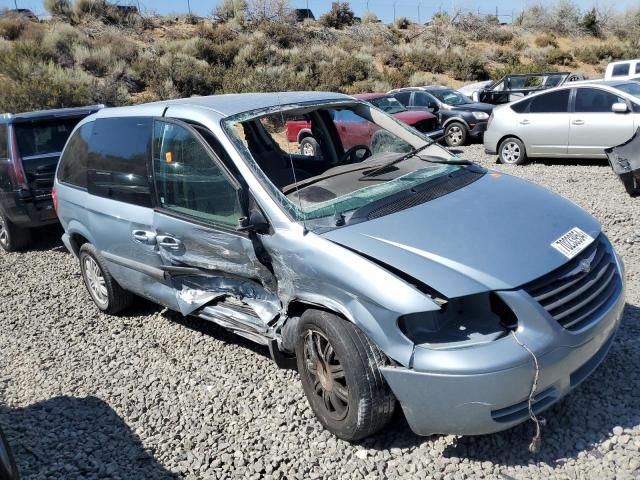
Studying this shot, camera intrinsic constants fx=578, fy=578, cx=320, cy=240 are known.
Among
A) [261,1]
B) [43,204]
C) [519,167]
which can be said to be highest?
[261,1]

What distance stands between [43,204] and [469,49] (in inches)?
1456

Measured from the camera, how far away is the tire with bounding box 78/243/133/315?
17.0 ft

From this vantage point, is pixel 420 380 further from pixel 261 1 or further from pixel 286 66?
pixel 261 1

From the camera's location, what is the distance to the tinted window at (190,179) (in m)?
3.70

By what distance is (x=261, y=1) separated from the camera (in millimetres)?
36156

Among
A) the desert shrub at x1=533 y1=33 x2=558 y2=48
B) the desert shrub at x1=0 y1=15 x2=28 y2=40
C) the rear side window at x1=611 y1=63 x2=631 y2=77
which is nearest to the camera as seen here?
the rear side window at x1=611 y1=63 x2=631 y2=77

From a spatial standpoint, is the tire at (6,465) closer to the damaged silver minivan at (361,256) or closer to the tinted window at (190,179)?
the damaged silver minivan at (361,256)

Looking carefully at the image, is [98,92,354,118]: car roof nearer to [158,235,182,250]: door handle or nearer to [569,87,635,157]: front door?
[158,235,182,250]: door handle

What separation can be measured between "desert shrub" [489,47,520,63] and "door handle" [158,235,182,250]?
1476 inches

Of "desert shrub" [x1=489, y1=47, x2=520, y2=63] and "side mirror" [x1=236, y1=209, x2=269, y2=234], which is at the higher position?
"side mirror" [x1=236, y1=209, x2=269, y2=234]

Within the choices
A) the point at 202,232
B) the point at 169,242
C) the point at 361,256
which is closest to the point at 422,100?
the point at 169,242

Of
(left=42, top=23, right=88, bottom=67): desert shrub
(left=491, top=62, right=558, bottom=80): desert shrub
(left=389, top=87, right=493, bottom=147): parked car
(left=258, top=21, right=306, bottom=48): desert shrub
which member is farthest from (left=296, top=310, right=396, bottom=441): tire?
(left=258, top=21, right=306, bottom=48): desert shrub

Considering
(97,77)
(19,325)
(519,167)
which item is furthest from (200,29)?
(19,325)

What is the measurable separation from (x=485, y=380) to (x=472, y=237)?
2.44 feet
